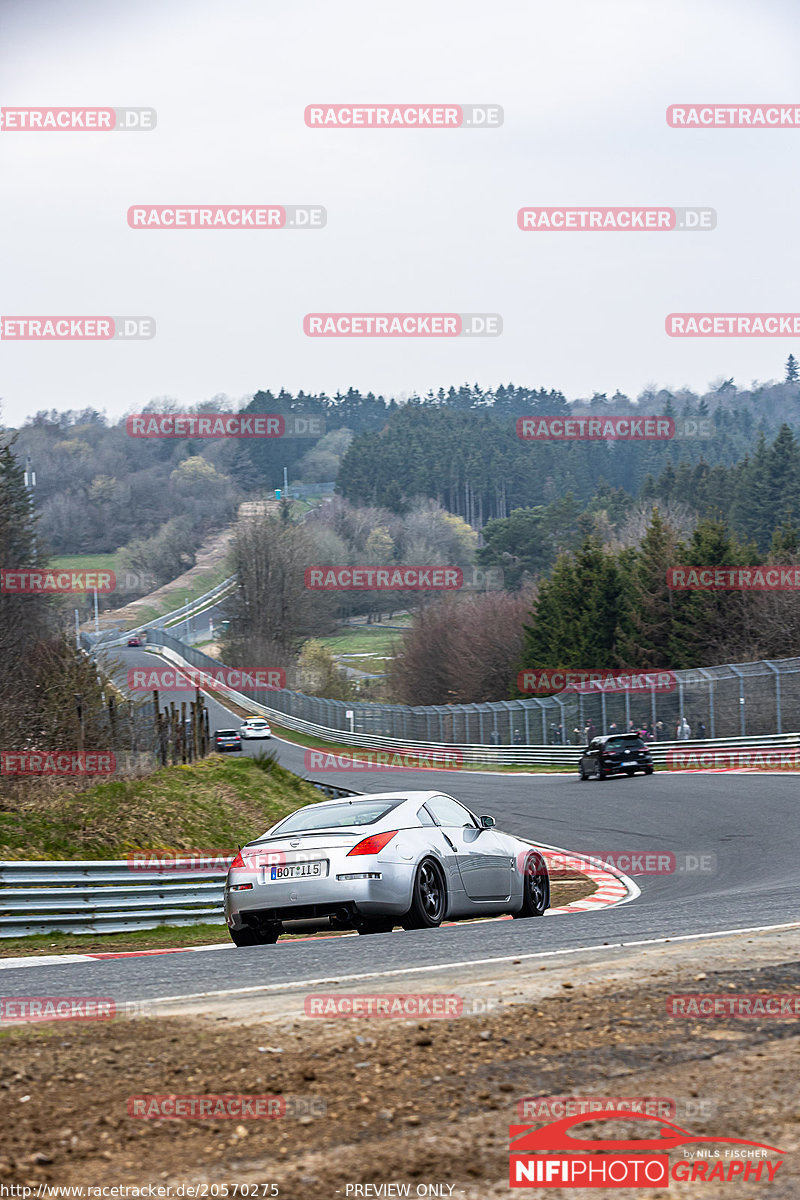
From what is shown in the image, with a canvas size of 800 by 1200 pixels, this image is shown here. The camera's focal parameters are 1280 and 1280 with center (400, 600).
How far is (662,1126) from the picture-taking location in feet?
14.3

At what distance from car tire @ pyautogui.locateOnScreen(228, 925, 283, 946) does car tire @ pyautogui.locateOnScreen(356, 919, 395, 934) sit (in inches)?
30.7

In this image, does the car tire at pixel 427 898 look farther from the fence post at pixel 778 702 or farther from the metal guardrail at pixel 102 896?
the fence post at pixel 778 702

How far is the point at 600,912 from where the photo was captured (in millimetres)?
12734

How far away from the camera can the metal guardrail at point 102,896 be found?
13102 mm

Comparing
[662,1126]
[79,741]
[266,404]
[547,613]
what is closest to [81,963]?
[662,1126]

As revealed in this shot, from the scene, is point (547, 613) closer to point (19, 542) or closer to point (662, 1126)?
point (19, 542)

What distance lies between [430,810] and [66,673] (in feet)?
62.1

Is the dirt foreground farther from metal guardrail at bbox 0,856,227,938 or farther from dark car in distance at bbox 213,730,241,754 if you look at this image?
dark car in distance at bbox 213,730,241,754

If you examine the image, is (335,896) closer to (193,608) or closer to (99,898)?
(99,898)

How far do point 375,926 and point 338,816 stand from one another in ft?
3.45

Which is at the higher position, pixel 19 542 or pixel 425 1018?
pixel 19 542

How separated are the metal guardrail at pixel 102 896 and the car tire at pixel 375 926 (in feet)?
13.4

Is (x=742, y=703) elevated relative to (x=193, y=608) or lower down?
lower down

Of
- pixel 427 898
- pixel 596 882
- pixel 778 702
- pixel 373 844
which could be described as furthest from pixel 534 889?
pixel 778 702
